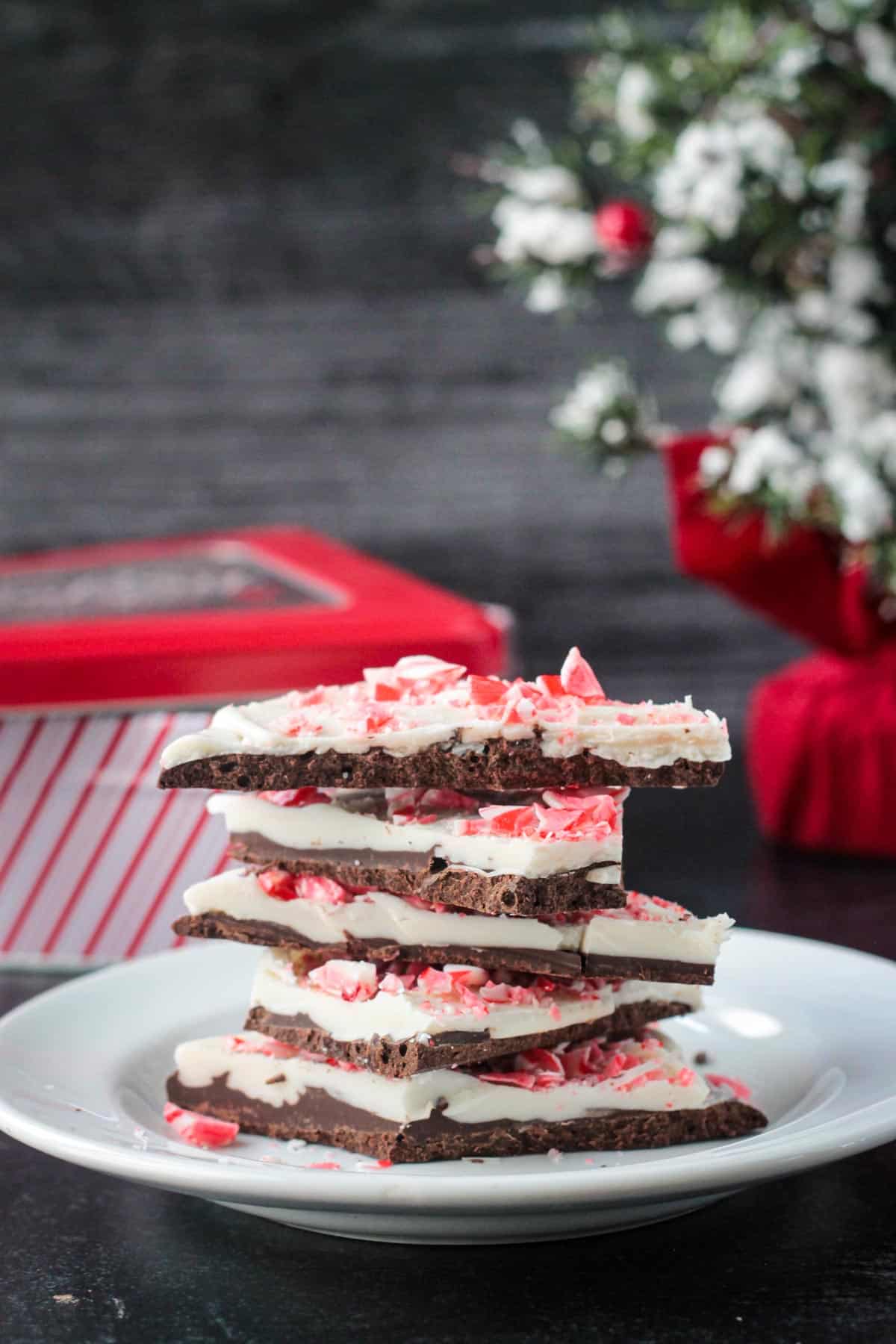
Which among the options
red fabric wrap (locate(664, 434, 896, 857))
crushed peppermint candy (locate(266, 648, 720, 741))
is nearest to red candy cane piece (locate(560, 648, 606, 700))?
crushed peppermint candy (locate(266, 648, 720, 741))

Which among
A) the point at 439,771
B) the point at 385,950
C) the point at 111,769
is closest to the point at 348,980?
the point at 385,950

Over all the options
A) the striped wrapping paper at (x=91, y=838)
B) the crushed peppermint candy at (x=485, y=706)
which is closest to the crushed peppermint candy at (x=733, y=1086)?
the crushed peppermint candy at (x=485, y=706)

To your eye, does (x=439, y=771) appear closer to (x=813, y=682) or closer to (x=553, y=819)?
(x=553, y=819)

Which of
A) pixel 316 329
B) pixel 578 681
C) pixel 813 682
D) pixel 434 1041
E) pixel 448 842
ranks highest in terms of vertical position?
pixel 316 329

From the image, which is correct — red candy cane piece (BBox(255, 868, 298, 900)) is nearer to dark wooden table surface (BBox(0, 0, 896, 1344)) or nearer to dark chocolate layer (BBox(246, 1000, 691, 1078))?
dark chocolate layer (BBox(246, 1000, 691, 1078))

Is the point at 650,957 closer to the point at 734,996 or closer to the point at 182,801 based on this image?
the point at 734,996

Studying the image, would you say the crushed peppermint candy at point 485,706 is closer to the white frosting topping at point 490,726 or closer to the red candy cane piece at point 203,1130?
the white frosting topping at point 490,726
